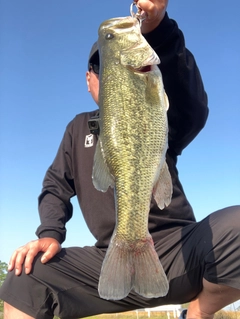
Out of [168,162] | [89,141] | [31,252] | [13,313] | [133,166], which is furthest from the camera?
[89,141]

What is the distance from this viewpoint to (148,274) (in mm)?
2094

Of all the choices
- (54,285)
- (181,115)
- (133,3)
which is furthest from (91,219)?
(133,3)

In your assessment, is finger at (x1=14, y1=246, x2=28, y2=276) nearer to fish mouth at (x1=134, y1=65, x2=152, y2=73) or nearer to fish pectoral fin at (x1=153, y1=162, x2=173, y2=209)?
fish pectoral fin at (x1=153, y1=162, x2=173, y2=209)

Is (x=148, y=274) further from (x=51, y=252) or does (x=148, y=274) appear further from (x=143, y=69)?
(x=143, y=69)

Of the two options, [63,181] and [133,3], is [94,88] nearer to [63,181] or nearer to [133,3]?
[63,181]

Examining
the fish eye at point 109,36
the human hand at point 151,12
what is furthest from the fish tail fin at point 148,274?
the human hand at point 151,12

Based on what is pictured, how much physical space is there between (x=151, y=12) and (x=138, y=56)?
1.66 feet

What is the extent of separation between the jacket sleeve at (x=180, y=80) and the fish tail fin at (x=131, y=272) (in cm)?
146

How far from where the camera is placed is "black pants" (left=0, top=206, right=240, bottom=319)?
2592 mm

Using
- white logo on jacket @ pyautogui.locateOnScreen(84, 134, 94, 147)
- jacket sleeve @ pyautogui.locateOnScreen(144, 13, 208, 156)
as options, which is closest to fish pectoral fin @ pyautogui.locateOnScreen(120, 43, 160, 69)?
jacket sleeve @ pyautogui.locateOnScreen(144, 13, 208, 156)

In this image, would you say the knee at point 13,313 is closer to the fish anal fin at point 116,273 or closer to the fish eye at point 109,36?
the fish anal fin at point 116,273

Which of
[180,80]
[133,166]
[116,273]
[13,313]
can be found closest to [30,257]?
[13,313]

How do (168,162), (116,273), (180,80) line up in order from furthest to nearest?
(168,162) → (180,80) → (116,273)

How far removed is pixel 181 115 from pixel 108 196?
1057mm
